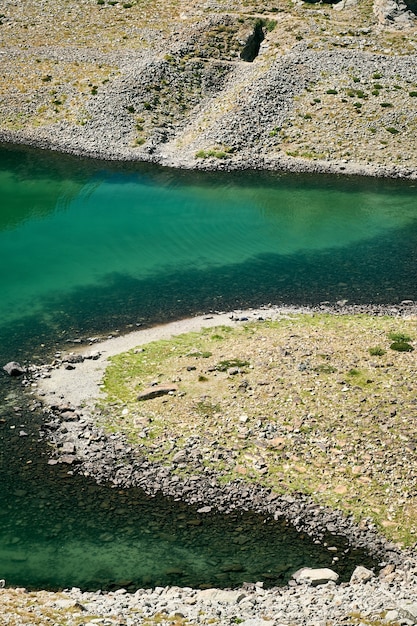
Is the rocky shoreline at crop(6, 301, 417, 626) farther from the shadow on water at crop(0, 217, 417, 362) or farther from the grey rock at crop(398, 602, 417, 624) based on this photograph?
the shadow on water at crop(0, 217, 417, 362)

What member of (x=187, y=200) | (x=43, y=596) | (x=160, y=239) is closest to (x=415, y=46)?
(x=187, y=200)

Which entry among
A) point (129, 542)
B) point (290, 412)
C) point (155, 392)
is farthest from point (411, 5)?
point (129, 542)

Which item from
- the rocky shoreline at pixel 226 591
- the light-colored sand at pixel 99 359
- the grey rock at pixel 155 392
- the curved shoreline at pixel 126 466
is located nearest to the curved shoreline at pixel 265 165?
the light-colored sand at pixel 99 359

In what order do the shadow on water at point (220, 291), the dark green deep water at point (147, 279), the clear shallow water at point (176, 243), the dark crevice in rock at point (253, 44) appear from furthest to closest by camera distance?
the dark crevice in rock at point (253, 44)
the clear shallow water at point (176, 243)
the shadow on water at point (220, 291)
the dark green deep water at point (147, 279)

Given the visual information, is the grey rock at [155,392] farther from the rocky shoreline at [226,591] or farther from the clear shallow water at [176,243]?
the clear shallow water at [176,243]

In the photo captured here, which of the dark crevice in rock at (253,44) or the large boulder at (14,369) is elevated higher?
the dark crevice in rock at (253,44)

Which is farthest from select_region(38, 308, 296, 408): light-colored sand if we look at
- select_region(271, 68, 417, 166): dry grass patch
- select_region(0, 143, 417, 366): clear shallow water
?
select_region(271, 68, 417, 166): dry grass patch

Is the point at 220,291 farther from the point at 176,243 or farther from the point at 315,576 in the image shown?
the point at 315,576
